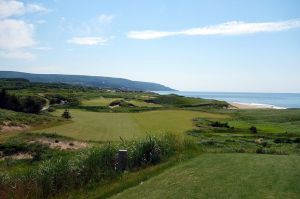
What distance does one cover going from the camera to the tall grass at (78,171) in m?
13.5

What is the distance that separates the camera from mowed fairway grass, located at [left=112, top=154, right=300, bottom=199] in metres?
10.9

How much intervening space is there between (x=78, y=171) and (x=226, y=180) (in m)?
5.45

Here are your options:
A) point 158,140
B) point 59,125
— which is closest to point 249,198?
point 158,140

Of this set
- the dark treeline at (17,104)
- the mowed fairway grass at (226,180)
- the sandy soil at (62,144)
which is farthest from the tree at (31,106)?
the mowed fairway grass at (226,180)

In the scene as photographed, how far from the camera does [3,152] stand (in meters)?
29.5

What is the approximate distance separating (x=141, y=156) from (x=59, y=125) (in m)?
27.7

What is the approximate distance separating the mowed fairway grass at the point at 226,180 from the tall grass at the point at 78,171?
2.02 metres

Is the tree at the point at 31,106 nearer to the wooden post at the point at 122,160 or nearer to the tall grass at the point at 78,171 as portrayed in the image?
the tall grass at the point at 78,171

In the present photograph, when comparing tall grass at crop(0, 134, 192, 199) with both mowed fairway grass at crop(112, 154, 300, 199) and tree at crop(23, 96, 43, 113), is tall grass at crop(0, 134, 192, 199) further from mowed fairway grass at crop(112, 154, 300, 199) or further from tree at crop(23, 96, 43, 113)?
tree at crop(23, 96, 43, 113)

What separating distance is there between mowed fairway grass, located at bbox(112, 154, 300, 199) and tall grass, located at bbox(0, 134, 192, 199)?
2.02 m

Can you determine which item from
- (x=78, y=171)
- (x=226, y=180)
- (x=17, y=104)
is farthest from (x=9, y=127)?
(x=226, y=180)

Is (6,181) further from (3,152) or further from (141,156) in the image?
(3,152)

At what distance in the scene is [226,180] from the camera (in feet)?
40.1

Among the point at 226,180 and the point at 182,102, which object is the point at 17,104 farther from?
the point at 226,180
